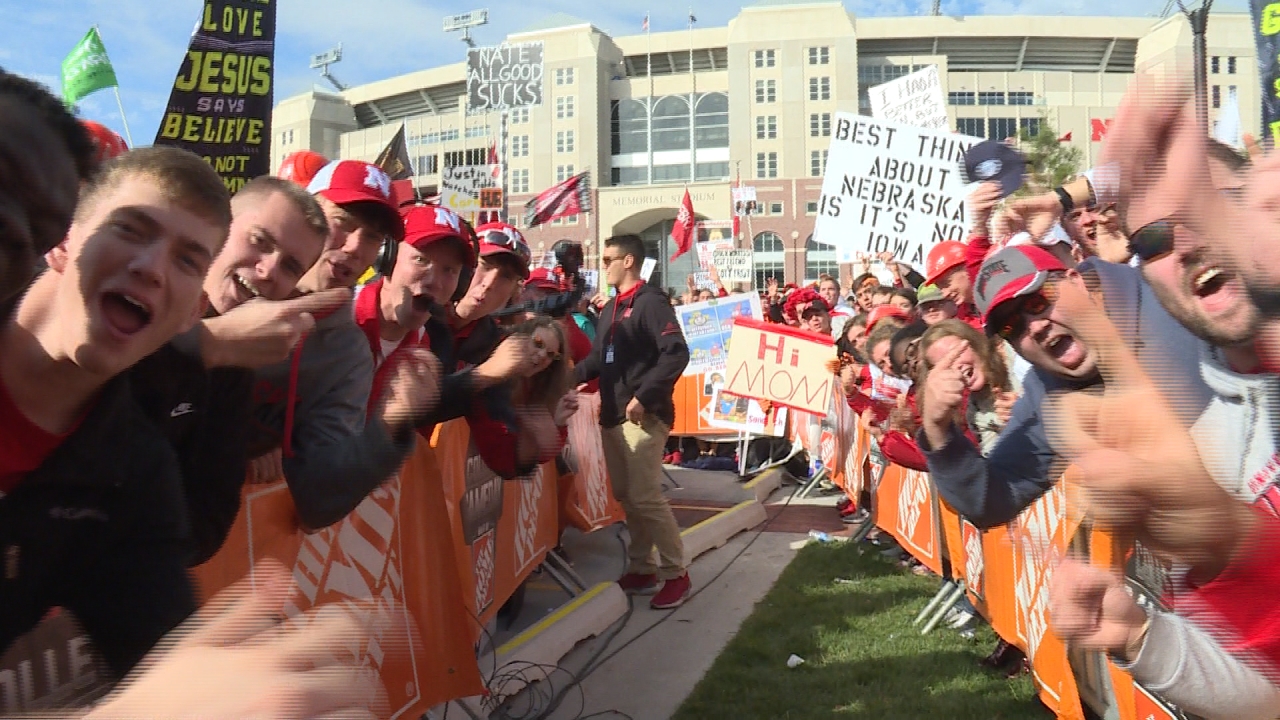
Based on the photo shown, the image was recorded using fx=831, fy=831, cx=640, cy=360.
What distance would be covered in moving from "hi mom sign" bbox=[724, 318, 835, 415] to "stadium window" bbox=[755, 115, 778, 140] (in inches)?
2160

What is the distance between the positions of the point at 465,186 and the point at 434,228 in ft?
38.7

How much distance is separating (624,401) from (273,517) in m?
3.91

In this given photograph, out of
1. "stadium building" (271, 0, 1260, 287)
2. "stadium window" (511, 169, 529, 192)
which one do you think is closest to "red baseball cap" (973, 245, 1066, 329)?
"stadium building" (271, 0, 1260, 287)

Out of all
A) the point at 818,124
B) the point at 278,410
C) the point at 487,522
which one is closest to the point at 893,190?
the point at 487,522

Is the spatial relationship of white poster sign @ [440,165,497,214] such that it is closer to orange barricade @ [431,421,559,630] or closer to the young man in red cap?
orange barricade @ [431,421,559,630]

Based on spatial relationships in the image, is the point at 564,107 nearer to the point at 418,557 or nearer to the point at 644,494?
the point at 644,494

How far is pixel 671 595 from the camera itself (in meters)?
5.67

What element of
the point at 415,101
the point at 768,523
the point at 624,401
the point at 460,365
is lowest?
the point at 768,523

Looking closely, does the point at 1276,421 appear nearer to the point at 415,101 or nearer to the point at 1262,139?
the point at 1262,139

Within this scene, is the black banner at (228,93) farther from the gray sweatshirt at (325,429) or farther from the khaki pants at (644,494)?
the gray sweatshirt at (325,429)

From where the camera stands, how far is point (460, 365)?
3971 mm

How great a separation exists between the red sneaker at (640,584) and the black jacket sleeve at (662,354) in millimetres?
1243

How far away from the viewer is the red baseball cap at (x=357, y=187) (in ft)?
8.46

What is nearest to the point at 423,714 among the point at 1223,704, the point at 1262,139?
the point at 1223,704
